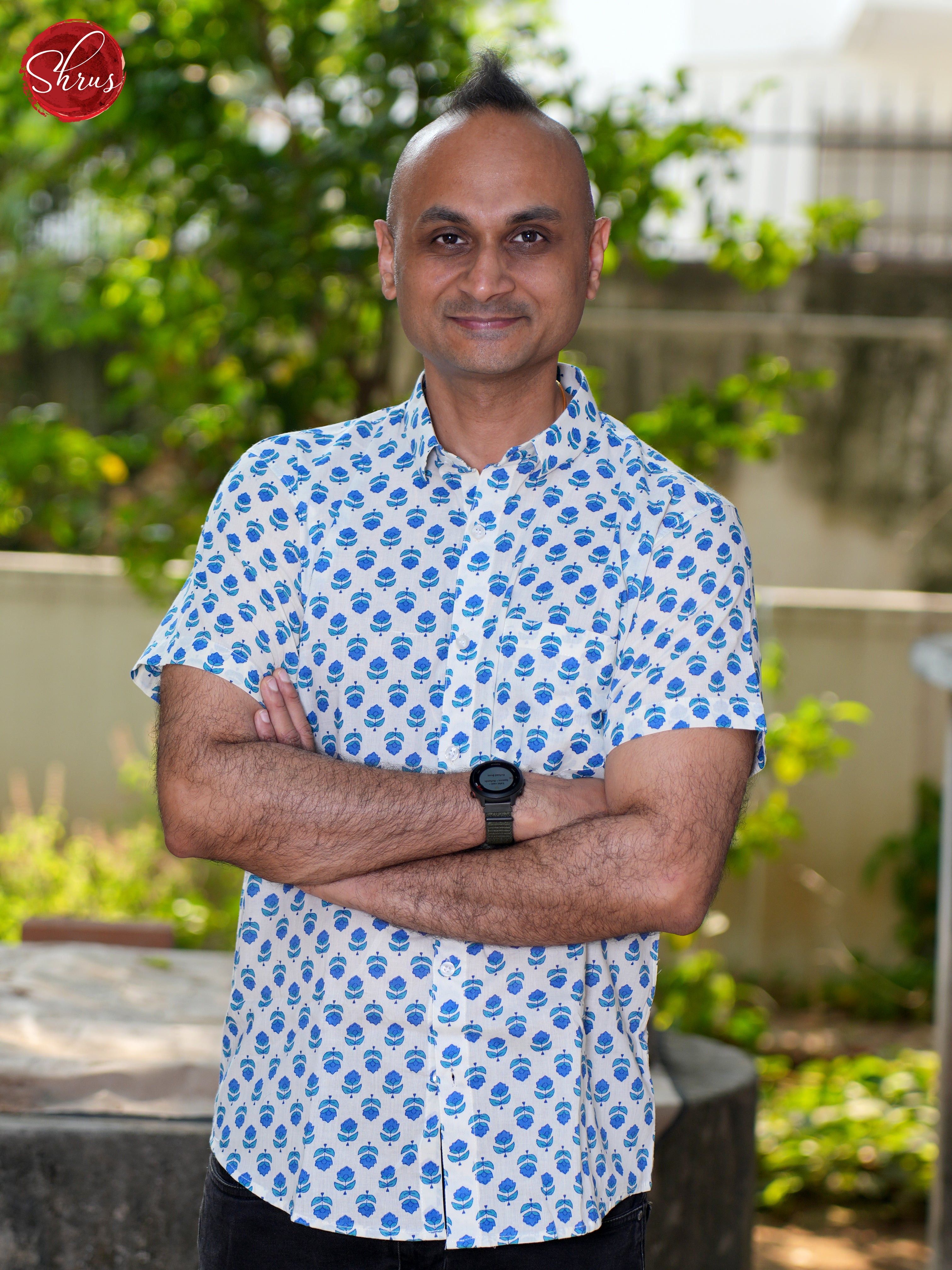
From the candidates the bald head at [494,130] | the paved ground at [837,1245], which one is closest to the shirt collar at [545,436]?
the bald head at [494,130]

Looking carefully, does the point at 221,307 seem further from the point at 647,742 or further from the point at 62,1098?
the point at 647,742

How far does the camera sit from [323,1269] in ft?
5.40

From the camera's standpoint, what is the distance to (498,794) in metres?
1.67

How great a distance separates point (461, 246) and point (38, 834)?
4.17 m

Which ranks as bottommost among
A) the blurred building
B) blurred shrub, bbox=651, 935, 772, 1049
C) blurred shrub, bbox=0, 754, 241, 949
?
blurred shrub, bbox=651, 935, 772, 1049

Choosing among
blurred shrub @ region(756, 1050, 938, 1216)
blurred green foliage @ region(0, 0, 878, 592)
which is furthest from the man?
blurred shrub @ region(756, 1050, 938, 1216)

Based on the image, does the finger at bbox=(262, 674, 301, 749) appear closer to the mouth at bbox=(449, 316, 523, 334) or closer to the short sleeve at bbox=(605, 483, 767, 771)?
the short sleeve at bbox=(605, 483, 767, 771)

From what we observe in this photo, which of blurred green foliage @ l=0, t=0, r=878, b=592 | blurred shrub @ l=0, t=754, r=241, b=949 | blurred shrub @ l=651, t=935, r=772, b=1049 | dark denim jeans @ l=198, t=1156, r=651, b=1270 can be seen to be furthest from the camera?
blurred shrub @ l=0, t=754, r=241, b=949

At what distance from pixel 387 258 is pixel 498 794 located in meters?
0.79

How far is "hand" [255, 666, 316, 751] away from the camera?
1749 millimetres

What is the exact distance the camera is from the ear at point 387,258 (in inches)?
74.8

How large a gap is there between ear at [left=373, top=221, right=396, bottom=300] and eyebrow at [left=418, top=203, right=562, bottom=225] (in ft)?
0.37

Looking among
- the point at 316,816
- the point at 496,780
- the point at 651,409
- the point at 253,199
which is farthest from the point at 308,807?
the point at 651,409

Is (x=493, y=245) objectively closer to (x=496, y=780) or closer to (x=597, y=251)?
(x=597, y=251)
